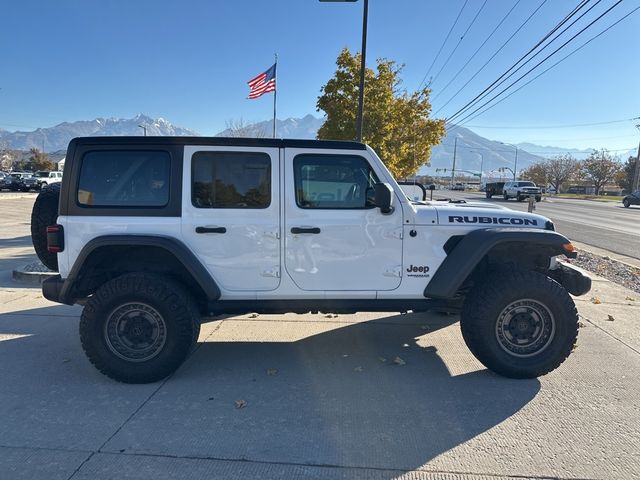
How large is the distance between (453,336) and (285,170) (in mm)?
2666

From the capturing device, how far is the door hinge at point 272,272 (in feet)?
12.0

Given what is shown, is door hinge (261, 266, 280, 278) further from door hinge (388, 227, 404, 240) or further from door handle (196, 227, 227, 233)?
door hinge (388, 227, 404, 240)

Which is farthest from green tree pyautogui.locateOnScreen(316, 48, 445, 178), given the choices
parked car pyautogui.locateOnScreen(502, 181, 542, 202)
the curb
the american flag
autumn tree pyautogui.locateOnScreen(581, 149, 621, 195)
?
autumn tree pyautogui.locateOnScreen(581, 149, 621, 195)

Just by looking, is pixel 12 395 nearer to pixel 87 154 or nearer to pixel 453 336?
pixel 87 154

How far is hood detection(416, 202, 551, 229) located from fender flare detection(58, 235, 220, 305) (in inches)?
74.0

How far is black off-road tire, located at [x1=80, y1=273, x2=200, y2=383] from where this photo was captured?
11.5 feet

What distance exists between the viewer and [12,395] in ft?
10.9

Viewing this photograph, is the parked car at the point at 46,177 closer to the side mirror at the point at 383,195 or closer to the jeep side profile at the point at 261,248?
the jeep side profile at the point at 261,248

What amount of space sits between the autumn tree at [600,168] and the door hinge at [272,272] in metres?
83.2

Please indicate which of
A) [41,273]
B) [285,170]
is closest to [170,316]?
[285,170]

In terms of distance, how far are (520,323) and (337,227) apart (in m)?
1.80


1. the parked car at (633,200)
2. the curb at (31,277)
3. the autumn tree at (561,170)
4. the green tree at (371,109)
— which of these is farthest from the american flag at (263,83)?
the autumn tree at (561,170)

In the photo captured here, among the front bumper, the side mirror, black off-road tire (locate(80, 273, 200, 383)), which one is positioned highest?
the side mirror

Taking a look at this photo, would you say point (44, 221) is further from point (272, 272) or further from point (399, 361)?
point (399, 361)
